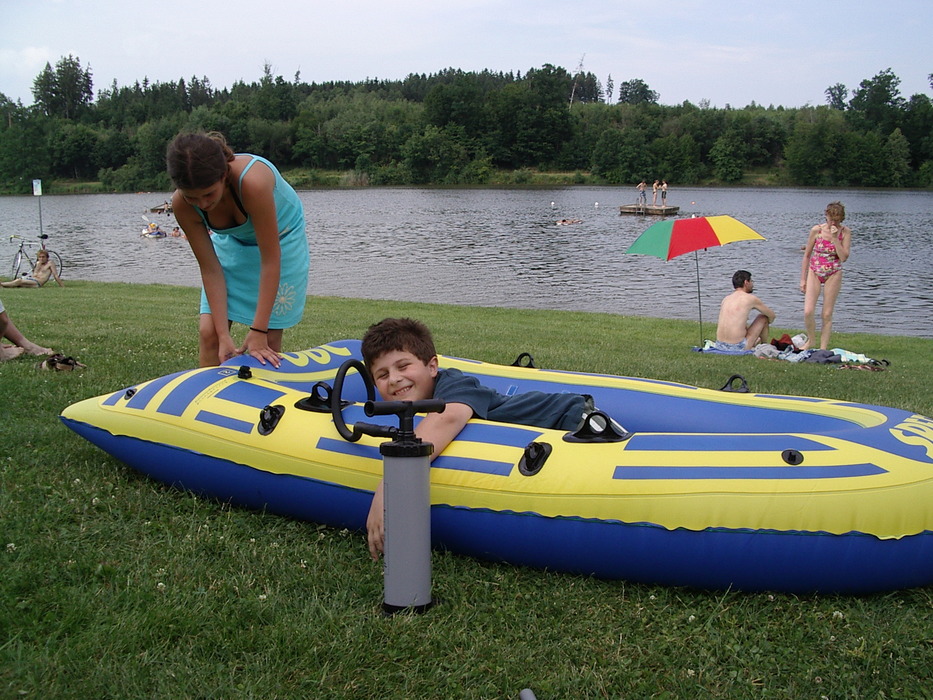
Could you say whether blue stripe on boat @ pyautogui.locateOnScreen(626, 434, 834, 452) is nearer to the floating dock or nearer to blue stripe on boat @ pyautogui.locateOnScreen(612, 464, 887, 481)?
blue stripe on boat @ pyautogui.locateOnScreen(612, 464, 887, 481)

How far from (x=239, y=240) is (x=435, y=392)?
5.47 ft

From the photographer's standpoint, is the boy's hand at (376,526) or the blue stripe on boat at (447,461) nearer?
the boy's hand at (376,526)

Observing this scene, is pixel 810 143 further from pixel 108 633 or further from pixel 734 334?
pixel 108 633

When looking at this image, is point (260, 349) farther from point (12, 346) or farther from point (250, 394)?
point (12, 346)

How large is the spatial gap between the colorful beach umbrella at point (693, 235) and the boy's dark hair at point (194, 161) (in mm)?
5656

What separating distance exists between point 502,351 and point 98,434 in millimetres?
4744

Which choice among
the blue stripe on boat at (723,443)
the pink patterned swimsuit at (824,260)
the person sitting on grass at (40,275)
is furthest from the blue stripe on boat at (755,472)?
the person sitting on grass at (40,275)

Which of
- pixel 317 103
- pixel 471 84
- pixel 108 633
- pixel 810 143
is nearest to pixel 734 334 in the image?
pixel 108 633

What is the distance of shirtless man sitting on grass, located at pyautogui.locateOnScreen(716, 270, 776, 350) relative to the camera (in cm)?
900

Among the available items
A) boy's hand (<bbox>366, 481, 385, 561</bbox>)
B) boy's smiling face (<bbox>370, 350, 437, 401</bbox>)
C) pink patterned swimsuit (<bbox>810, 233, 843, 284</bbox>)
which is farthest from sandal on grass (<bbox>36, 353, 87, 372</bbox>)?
pink patterned swimsuit (<bbox>810, 233, 843, 284</bbox>)

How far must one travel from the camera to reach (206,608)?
259cm

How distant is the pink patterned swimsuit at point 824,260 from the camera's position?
29.9 ft

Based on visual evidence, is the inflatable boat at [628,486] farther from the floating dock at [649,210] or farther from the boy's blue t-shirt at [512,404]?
the floating dock at [649,210]

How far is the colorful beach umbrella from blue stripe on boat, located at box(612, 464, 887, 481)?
18.4 ft
